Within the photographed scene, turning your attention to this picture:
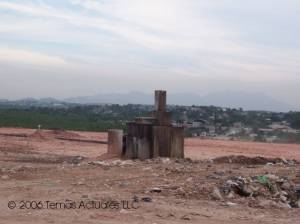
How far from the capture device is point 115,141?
1747cm

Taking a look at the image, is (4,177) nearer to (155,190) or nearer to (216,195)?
(155,190)

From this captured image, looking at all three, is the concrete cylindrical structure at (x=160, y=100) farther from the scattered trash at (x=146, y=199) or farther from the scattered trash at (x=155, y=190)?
the scattered trash at (x=146, y=199)

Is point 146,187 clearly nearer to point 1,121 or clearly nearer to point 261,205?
point 261,205

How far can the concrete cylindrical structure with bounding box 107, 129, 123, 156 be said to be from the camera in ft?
56.8

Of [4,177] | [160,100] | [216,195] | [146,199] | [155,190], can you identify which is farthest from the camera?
[160,100]

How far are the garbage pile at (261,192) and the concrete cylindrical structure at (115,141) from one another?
546 centimetres

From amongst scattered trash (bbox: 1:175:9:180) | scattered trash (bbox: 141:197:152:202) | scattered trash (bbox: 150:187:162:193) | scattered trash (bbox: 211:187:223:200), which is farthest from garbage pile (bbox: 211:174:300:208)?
scattered trash (bbox: 1:175:9:180)

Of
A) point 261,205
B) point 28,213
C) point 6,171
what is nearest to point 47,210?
point 28,213

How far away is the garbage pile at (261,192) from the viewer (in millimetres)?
11164

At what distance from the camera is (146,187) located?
39.3 feet

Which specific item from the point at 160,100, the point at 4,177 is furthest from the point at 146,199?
the point at 160,100

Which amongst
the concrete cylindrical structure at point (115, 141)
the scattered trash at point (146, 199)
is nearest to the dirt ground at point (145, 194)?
the scattered trash at point (146, 199)

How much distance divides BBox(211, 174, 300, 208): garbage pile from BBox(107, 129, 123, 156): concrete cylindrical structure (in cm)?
546

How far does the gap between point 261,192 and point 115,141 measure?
21.5 feet
